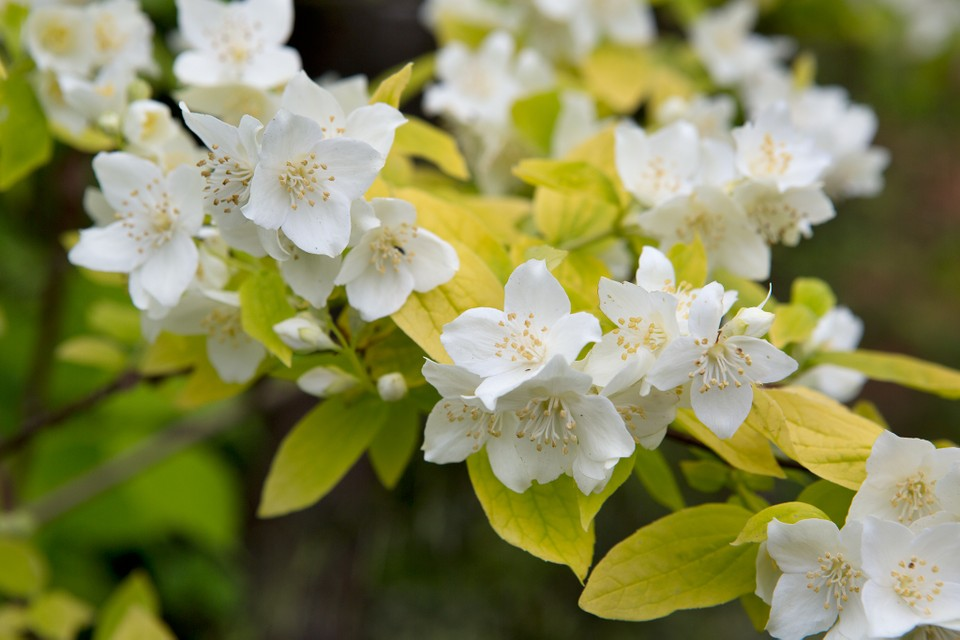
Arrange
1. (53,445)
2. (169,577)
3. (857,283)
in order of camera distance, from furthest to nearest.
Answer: (857,283), (169,577), (53,445)

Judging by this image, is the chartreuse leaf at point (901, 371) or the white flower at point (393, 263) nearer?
the white flower at point (393, 263)

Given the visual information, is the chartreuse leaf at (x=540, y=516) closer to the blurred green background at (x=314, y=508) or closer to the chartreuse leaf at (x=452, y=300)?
the chartreuse leaf at (x=452, y=300)

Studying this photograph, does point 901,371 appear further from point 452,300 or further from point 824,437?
point 452,300

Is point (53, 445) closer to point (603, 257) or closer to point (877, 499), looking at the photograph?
point (603, 257)

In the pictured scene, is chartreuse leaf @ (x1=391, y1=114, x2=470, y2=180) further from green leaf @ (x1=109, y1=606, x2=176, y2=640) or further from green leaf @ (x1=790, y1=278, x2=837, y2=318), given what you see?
green leaf @ (x1=109, y1=606, x2=176, y2=640)

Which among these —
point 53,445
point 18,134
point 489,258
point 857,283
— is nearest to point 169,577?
point 53,445

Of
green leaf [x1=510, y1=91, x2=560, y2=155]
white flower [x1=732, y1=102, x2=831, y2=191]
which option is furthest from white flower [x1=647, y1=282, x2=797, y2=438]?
green leaf [x1=510, y1=91, x2=560, y2=155]

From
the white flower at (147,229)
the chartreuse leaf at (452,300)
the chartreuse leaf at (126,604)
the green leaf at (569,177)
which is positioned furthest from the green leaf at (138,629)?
the green leaf at (569,177)

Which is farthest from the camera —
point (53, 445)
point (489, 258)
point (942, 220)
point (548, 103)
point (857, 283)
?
point (942, 220)
